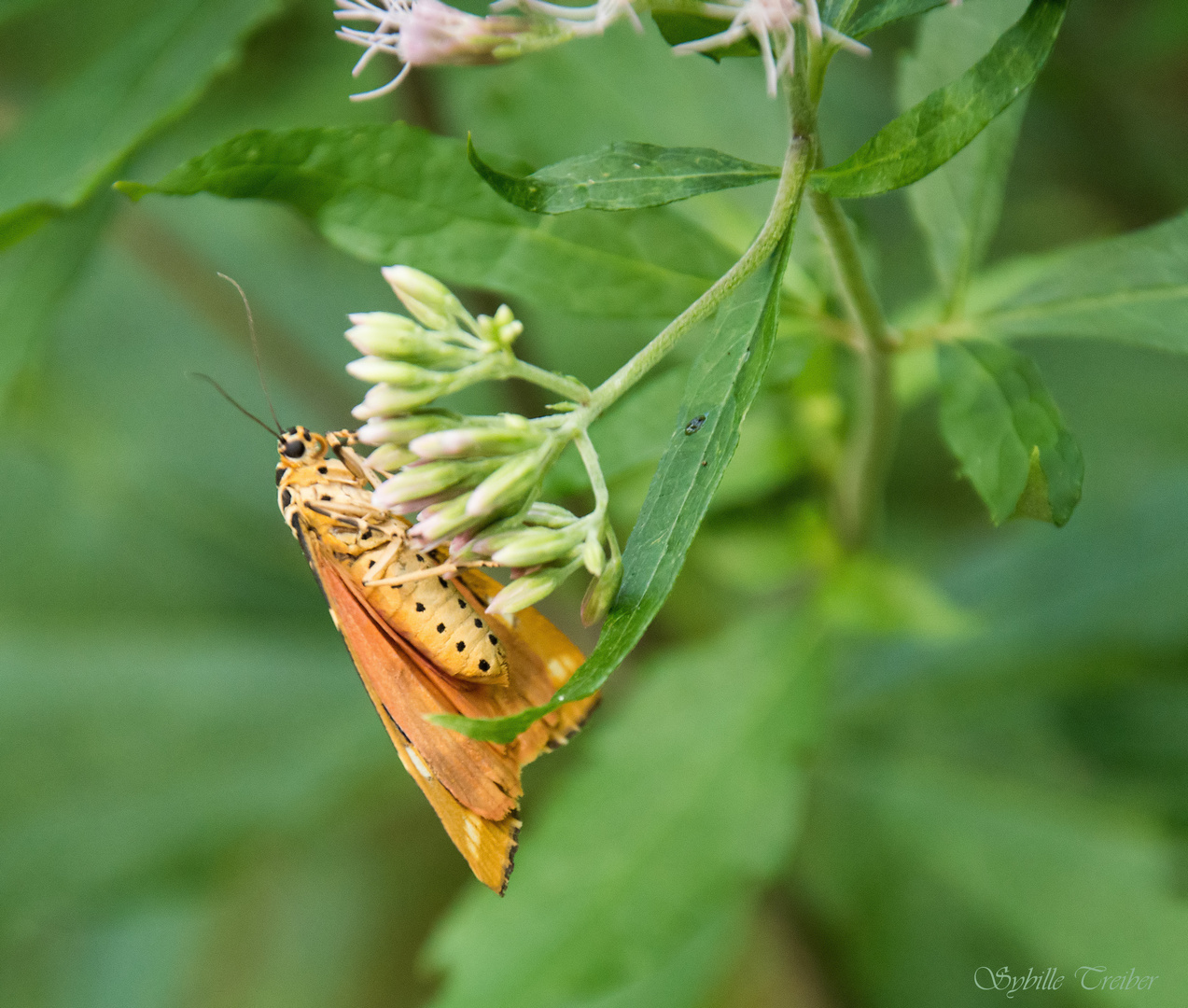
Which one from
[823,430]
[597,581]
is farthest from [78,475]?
[597,581]

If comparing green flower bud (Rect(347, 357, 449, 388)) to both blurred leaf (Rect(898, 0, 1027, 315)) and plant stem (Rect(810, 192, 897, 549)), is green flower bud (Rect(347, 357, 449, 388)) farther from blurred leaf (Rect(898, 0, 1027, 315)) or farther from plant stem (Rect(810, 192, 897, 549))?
blurred leaf (Rect(898, 0, 1027, 315))

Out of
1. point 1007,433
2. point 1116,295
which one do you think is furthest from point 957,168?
point 1007,433

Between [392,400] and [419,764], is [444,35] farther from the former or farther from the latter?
[419,764]

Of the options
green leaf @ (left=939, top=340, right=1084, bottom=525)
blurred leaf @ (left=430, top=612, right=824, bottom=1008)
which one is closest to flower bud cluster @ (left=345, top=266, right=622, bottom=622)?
green leaf @ (left=939, top=340, right=1084, bottom=525)

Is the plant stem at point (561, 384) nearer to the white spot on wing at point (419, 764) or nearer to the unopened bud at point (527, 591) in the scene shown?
the unopened bud at point (527, 591)

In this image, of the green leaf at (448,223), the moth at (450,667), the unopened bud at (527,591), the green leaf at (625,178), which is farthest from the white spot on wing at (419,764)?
the green leaf at (625,178)
